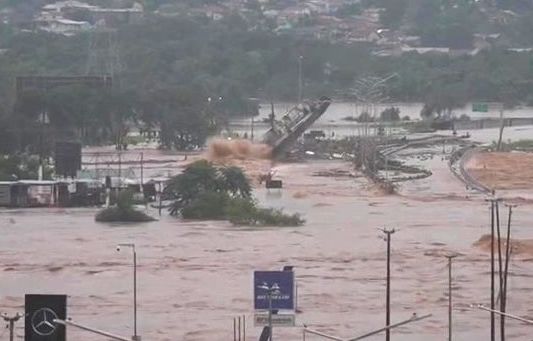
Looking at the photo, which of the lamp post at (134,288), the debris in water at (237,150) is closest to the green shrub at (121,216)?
the lamp post at (134,288)

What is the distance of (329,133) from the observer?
149 ft

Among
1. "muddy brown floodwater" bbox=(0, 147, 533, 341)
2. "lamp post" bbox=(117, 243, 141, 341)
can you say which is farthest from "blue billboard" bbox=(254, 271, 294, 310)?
"muddy brown floodwater" bbox=(0, 147, 533, 341)

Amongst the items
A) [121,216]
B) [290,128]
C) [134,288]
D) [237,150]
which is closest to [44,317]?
[134,288]

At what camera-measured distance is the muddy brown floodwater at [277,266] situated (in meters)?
15.8

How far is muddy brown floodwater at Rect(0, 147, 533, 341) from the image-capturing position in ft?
51.8

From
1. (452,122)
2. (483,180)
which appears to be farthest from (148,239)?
(452,122)

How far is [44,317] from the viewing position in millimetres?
9344

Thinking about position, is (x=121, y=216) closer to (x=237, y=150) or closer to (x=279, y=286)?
(x=237, y=150)

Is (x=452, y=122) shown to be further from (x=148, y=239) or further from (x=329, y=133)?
(x=148, y=239)

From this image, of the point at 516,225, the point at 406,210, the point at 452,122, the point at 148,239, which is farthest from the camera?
the point at 452,122

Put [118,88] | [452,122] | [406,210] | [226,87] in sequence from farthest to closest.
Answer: [226,87] < [452,122] < [118,88] < [406,210]

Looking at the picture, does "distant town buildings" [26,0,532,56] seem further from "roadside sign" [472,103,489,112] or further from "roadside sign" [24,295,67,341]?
"roadside sign" [24,295,67,341]

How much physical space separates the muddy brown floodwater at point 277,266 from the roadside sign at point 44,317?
17.0 feet

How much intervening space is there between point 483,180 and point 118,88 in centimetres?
1440
